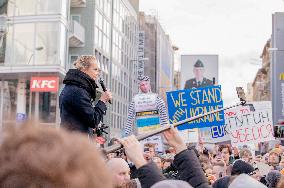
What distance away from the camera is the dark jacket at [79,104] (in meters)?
4.85

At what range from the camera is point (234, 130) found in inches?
544

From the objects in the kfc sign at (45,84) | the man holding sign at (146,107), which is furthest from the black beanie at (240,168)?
the kfc sign at (45,84)

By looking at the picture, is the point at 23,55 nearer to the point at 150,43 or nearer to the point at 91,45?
the point at 91,45

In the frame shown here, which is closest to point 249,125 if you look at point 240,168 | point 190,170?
point 240,168

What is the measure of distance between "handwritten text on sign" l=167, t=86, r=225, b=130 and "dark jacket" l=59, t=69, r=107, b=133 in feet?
25.3

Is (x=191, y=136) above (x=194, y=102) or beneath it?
beneath

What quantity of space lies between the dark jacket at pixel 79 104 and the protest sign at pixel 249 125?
28.9 ft

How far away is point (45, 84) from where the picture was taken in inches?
1225

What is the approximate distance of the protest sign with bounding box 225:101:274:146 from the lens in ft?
44.2

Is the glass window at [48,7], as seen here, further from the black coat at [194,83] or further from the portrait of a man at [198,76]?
the portrait of a man at [198,76]

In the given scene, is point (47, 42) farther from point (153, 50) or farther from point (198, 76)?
point (153, 50)

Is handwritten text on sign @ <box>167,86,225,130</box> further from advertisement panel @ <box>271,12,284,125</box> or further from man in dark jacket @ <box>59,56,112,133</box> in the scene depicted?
advertisement panel @ <box>271,12,284,125</box>

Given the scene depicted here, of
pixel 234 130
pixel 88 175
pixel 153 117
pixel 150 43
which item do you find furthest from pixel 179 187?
pixel 150 43

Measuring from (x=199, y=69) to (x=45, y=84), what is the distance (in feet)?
34.1
